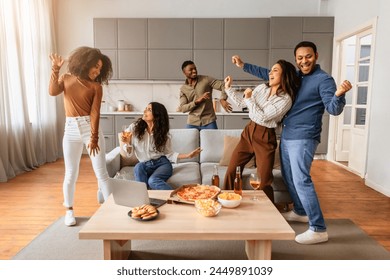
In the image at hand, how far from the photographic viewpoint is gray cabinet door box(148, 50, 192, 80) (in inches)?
209

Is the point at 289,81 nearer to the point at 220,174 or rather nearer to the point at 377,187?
the point at 220,174

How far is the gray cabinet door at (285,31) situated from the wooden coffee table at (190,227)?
12.6ft

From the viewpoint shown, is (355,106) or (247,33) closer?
(355,106)

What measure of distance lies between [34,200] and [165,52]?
3054mm

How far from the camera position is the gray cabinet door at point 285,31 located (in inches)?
203

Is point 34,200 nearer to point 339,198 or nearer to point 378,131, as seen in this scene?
point 339,198

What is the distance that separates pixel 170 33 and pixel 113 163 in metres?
3.09

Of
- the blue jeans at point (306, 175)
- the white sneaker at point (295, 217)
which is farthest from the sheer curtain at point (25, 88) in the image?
the blue jeans at point (306, 175)

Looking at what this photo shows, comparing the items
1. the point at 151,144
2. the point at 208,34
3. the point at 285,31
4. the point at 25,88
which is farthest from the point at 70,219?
the point at 285,31

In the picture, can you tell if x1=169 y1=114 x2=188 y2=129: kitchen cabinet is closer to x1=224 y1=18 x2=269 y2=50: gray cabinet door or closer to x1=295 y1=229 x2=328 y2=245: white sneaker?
x1=224 y1=18 x2=269 y2=50: gray cabinet door

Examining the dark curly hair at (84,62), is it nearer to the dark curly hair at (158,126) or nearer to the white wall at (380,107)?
the dark curly hair at (158,126)

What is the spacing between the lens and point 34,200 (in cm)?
322

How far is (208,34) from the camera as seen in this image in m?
5.28

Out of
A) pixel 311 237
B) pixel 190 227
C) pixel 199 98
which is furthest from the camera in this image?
pixel 199 98
